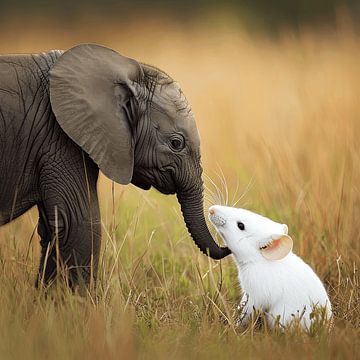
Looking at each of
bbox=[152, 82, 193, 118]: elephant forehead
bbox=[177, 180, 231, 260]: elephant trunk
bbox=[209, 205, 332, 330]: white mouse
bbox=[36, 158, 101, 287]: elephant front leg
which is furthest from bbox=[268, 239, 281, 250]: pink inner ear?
bbox=[36, 158, 101, 287]: elephant front leg

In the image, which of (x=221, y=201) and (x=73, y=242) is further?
(x=221, y=201)

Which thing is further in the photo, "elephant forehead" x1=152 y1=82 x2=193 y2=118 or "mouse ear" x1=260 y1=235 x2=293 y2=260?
"elephant forehead" x1=152 y1=82 x2=193 y2=118

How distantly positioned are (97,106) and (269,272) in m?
1.25

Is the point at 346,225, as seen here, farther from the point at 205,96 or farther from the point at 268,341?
the point at 205,96

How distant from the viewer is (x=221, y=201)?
24.9 ft

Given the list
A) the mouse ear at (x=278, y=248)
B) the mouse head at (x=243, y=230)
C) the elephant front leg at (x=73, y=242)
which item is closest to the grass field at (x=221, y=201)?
the elephant front leg at (x=73, y=242)

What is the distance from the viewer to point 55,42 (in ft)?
49.0

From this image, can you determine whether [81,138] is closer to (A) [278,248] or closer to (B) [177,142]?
(B) [177,142]

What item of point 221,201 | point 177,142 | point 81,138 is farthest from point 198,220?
point 221,201

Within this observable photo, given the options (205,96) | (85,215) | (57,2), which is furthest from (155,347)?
(57,2)

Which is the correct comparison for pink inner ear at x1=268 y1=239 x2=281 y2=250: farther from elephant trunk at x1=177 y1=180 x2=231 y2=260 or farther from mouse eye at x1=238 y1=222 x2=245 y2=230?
elephant trunk at x1=177 y1=180 x2=231 y2=260

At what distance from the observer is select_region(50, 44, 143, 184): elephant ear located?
5.60 meters

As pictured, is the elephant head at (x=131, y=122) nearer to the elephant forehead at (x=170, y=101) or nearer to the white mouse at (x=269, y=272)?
the elephant forehead at (x=170, y=101)

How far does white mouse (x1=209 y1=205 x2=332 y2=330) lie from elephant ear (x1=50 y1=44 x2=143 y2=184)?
590mm
